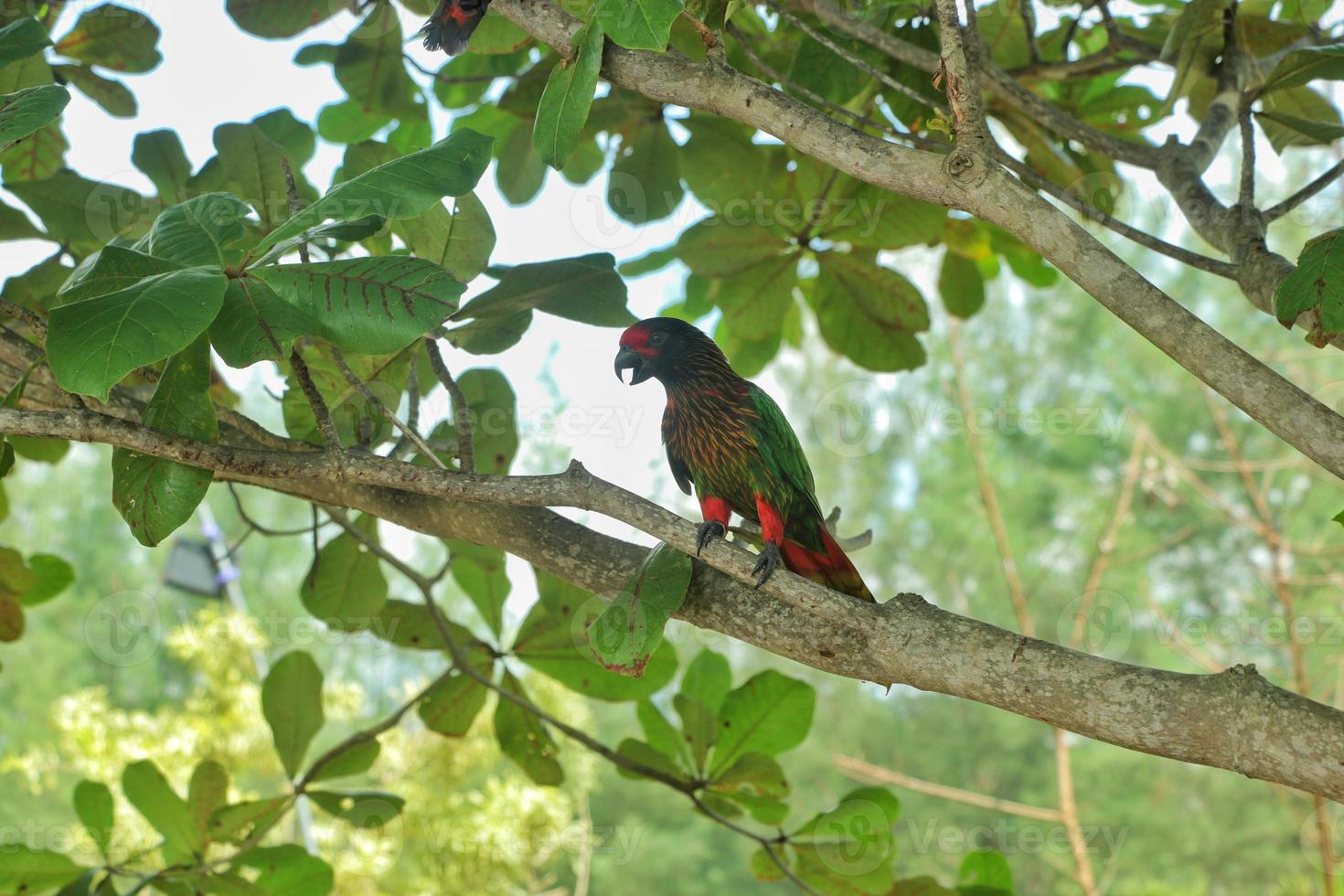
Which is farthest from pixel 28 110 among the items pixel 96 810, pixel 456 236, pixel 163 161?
pixel 96 810

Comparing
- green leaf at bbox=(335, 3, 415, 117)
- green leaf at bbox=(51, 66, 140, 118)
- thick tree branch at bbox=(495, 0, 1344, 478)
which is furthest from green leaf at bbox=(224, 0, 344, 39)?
thick tree branch at bbox=(495, 0, 1344, 478)

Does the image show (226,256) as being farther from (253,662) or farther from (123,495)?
(253,662)

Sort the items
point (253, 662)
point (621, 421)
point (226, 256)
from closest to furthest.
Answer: point (226, 256)
point (621, 421)
point (253, 662)

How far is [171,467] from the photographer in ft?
2.98

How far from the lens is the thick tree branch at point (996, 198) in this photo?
2.40 feet

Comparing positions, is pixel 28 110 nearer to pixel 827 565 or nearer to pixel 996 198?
pixel 996 198

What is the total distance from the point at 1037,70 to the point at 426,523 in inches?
44.1

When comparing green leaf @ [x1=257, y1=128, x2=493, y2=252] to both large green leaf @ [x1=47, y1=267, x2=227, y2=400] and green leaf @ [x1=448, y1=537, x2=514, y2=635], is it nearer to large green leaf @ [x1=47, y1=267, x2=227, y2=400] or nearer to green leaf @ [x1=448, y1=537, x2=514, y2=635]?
large green leaf @ [x1=47, y1=267, x2=227, y2=400]

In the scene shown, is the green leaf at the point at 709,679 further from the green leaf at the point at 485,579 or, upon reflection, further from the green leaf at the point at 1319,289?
the green leaf at the point at 1319,289

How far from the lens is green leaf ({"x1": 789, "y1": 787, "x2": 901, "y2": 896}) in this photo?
127cm

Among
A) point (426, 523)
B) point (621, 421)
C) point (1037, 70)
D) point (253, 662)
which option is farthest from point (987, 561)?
point (426, 523)

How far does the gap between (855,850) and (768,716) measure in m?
0.20

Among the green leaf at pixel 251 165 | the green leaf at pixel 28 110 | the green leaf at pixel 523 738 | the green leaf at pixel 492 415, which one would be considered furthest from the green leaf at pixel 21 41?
the green leaf at pixel 523 738

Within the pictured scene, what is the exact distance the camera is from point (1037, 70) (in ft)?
5.01
